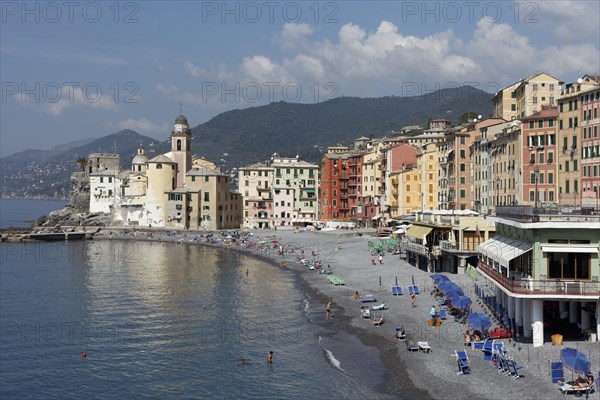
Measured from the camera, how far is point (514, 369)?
35.9m

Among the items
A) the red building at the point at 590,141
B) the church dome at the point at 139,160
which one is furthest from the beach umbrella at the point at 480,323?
the church dome at the point at 139,160

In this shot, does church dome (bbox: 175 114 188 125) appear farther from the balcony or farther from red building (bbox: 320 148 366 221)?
the balcony

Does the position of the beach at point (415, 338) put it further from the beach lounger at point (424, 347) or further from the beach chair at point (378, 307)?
the beach chair at point (378, 307)

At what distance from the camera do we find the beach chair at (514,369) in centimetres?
3562

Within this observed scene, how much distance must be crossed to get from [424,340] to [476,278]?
1839 cm

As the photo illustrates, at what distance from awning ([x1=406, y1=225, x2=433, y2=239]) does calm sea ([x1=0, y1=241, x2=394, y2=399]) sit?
14.8 metres

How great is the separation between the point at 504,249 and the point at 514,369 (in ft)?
32.9

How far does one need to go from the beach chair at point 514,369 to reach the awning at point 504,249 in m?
6.81

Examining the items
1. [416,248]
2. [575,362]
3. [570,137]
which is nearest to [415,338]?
[575,362]

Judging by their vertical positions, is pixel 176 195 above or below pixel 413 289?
above

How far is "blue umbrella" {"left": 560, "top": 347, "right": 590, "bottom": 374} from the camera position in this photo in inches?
1264

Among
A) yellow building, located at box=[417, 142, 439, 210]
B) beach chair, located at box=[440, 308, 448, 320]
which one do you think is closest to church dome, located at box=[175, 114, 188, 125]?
yellow building, located at box=[417, 142, 439, 210]

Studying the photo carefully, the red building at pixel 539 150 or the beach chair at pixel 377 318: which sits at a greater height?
the red building at pixel 539 150

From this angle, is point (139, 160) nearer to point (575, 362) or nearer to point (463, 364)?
point (463, 364)
